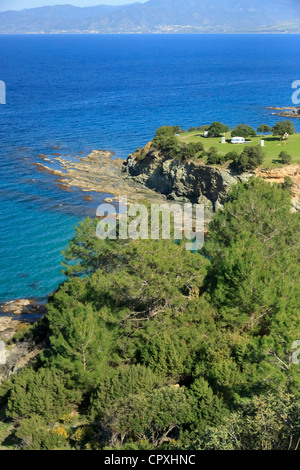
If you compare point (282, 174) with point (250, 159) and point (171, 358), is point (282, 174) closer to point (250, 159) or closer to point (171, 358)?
point (250, 159)

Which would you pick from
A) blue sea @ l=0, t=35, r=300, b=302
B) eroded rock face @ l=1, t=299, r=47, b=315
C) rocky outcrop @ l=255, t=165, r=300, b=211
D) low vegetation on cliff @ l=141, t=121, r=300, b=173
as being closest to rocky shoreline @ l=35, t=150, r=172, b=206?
blue sea @ l=0, t=35, r=300, b=302

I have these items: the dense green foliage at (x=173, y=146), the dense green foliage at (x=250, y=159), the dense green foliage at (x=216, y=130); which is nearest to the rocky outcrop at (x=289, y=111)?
the dense green foliage at (x=216, y=130)

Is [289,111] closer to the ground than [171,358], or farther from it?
farther from it

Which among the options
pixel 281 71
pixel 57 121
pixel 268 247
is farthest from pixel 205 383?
pixel 281 71

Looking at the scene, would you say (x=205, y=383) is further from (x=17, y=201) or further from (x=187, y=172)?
(x=17, y=201)

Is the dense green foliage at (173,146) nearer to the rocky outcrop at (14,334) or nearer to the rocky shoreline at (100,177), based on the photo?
the rocky shoreline at (100,177)

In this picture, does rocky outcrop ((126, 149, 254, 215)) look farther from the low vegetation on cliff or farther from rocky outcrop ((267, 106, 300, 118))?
rocky outcrop ((267, 106, 300, 118))

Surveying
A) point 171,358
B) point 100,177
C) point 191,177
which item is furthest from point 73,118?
point 171,358
